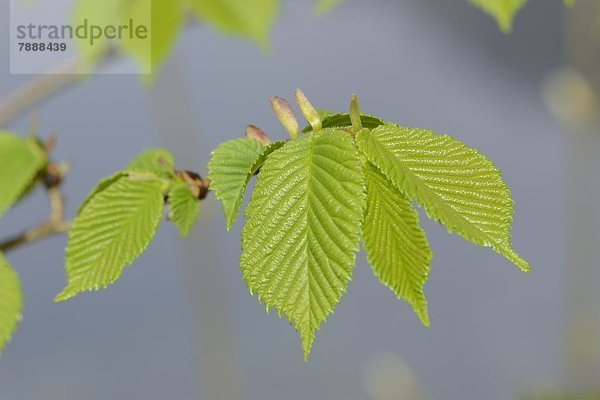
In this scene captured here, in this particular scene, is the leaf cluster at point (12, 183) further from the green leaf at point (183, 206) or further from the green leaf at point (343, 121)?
the green leaf at point (343, 121)

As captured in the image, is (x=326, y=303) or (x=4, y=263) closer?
(x=326, y=303)

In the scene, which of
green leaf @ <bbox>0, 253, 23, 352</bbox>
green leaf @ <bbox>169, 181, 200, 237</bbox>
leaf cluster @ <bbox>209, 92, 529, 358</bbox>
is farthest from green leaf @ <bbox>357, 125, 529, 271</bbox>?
green leaf @ <bbox>0, 253, 23, 352</bbox>

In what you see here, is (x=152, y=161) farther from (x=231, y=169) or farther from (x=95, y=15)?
(x=95, y=15)

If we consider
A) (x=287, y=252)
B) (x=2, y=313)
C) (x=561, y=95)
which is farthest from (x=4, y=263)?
(x=561, y=95)

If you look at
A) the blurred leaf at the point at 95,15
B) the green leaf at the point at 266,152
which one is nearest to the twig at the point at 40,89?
the blurred leaf at the point at 95,15

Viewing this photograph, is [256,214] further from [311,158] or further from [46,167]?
[46,167]

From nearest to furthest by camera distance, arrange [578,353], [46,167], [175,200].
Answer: [175,200]
[46,167]
[578,353]
